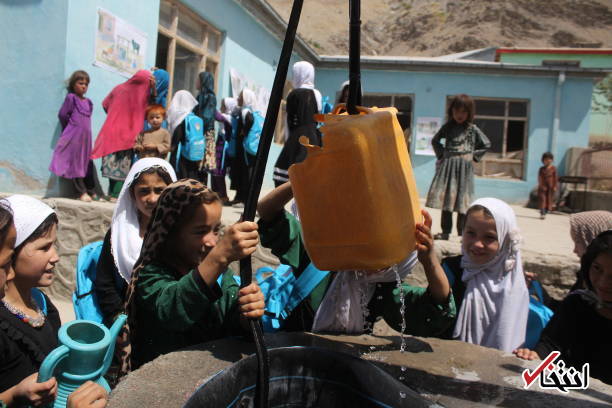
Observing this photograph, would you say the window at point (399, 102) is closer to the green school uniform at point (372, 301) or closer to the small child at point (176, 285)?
the green school uniform at point (372, 301)

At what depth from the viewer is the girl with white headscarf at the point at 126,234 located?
2.01 metres

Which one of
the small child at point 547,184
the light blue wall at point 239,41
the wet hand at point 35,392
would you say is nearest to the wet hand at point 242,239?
the wet hand at point 35,392

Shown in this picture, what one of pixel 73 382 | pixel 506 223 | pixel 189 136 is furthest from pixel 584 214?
pixel 189 136

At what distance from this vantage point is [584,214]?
2.60 meters

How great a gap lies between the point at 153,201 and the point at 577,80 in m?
12.8

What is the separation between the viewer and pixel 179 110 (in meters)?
5.12

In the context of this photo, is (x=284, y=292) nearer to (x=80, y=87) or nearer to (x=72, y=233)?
(x=72, y=233)

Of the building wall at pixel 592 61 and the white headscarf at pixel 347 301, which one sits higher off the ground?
the building wall at pixel 592 61

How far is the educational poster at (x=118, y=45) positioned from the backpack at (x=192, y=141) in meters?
0.99

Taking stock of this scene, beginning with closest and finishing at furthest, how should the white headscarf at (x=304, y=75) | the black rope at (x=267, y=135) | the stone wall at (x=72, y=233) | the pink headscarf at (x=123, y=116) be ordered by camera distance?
1. the black rope at (x=267, y=135)
2. the stone wall at (x=72, y=233)
3. the white headscarf at (x=304, y=75)
4. the pink headscarf at (x=123, y=116)

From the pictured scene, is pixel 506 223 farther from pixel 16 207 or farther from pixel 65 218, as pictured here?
pixel 65 218

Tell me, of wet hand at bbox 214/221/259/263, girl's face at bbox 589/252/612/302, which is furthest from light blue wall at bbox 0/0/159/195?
girl's face at bbox 589/252/612/302

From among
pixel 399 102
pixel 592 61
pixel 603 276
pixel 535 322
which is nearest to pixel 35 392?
pixel 603 276

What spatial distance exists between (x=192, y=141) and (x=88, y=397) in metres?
4.09
